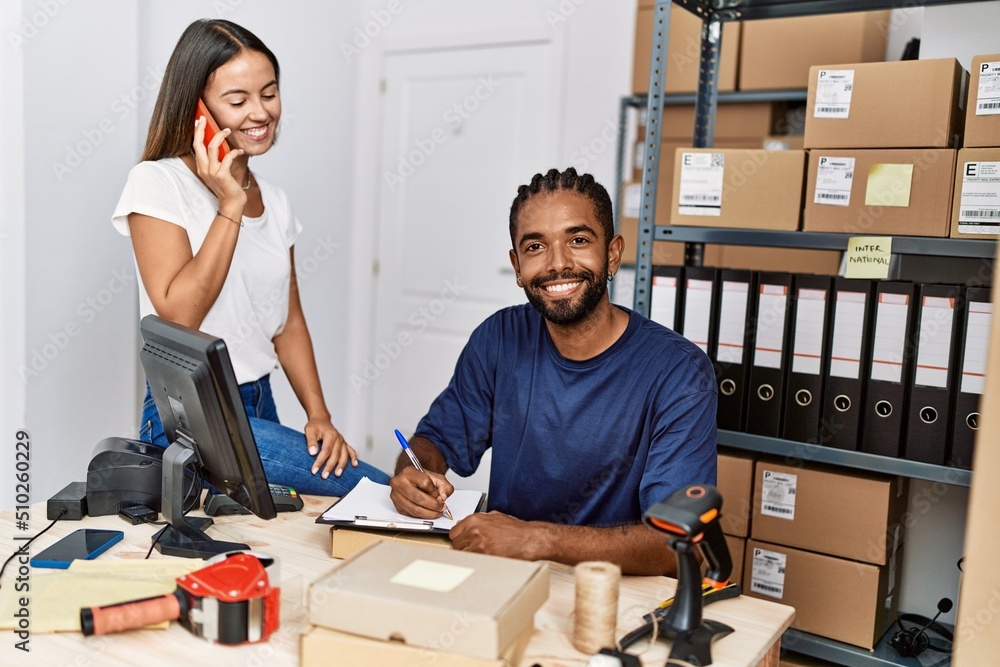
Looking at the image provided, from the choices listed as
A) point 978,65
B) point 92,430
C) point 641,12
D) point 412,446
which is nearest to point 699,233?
point 978,65

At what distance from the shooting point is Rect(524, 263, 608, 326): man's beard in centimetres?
157

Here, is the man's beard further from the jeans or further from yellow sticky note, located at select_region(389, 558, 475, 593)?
yellow sticky note, located at select_region(389, 558, 475, 593)

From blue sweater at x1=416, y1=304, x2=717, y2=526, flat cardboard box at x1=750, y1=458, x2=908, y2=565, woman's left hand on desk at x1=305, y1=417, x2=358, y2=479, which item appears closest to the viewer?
blue sweater at x1=416, y1=304, x2=717, y2=526

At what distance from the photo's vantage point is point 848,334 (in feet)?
6.17

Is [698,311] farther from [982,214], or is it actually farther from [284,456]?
[284,456]

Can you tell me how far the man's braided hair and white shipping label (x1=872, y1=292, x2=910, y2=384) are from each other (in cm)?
64

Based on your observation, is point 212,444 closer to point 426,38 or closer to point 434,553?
point 434,553

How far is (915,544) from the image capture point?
211cm

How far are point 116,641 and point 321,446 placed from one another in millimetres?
704

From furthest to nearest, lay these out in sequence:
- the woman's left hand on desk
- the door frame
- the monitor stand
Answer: the door frame → the woman's left hand on desk → the monitor stand

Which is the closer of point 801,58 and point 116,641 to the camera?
point 116,641

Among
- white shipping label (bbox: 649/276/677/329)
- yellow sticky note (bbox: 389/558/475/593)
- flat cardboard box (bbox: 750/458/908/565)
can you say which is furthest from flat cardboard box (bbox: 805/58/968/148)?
yellow sticky note (bbox: 389/558/475/593)

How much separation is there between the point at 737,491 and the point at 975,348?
1.95 feet

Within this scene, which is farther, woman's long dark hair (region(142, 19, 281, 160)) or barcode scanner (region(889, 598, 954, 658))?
barcode scanner (region(889, 598, 954, 658))
